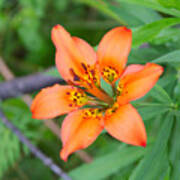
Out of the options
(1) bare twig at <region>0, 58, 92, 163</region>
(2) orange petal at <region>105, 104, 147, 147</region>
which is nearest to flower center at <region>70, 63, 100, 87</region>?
(2) orange petal at <region>105, 104, 147, 147</region>

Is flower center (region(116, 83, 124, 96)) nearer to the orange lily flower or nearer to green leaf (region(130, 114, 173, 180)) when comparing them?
the orange lily flower

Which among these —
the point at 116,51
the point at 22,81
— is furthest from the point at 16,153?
the point at 116,51

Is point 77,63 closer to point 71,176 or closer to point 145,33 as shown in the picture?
point 145,33

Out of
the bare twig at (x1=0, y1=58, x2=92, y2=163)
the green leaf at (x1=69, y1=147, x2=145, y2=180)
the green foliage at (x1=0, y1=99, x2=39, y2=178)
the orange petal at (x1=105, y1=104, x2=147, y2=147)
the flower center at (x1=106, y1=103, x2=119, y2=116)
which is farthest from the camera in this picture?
the bare twig at (x1=0, y1=58, x2=92, y2=163)

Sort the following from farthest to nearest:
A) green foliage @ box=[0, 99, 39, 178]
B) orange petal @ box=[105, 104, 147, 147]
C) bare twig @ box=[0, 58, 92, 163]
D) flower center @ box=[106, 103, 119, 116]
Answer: bare twig @ box=[0, 58, 92, 163], green foliage @ box=[0, 99, 39, 178], flower center @ box=[106, 103, 119, 116], orange petal @ box=[105, 104, 147, 147]

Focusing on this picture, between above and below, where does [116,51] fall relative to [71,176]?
above

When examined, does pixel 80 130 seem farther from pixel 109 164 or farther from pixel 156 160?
pixel 109 164

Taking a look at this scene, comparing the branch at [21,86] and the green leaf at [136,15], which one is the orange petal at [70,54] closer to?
the green leaf at [136,15]

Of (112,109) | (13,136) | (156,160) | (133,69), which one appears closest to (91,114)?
(112,109)
